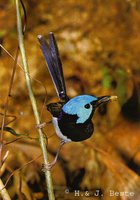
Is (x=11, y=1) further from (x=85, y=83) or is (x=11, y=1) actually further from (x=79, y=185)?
(x=79, y=185)

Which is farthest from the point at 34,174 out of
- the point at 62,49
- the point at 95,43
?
the point at 95,43

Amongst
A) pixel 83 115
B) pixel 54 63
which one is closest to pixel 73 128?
pixel 83 115

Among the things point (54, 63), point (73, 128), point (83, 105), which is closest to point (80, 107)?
point (83, 105)

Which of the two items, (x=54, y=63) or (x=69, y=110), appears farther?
(x=54, y=63)

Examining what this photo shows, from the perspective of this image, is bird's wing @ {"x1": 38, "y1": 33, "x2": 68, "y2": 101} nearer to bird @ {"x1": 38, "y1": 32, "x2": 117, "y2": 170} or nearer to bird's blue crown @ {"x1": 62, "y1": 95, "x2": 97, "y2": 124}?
bird @ {"x1": 38, "y1": 32, "x2": 117, "y2": 170}

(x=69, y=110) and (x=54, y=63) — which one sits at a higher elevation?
(x=54, y=63)

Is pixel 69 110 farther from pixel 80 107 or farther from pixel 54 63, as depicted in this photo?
pixel 54 63

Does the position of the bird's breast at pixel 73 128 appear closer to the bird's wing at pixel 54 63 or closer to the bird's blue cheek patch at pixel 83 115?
the bird's blue cheek patch at pixel 83 115

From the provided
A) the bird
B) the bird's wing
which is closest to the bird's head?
the bird

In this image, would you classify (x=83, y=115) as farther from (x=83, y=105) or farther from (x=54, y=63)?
(x=54, y=63)
